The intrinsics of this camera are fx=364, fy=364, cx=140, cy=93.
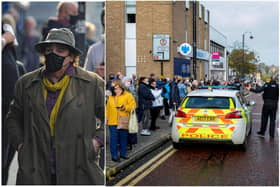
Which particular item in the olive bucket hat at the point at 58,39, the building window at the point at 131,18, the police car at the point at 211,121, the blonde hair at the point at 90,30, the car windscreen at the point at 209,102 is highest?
the building window at the point at 131,18

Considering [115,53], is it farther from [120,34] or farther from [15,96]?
[15,96]

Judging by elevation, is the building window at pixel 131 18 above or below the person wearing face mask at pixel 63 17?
above

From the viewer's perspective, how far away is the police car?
8.18m

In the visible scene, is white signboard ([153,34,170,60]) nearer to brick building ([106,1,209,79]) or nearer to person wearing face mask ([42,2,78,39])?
brick building ([106,1,209,79])

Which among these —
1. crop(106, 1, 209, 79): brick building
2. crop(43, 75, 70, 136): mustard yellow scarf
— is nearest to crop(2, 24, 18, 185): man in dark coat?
crop(43, 75, 70, 136): mustard yellow scarf

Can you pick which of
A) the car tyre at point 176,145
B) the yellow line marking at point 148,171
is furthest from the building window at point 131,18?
the yellow line marking at point 148,171

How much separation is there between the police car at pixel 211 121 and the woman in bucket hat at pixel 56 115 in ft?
15.8

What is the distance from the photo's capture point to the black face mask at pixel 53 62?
3719mm

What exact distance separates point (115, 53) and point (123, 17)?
280 cm

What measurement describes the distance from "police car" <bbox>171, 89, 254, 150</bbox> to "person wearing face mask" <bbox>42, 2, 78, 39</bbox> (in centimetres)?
521

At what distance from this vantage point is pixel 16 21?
11.8 feet

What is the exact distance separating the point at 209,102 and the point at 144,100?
200 cm

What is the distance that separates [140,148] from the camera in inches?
321

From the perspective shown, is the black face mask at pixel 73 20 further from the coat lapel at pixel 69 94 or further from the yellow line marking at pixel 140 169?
the yellow line marking at pixel 140 169
